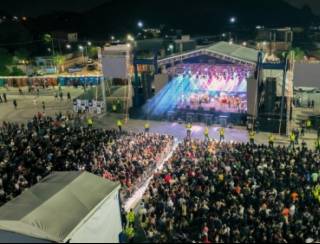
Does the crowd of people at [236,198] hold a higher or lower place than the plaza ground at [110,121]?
lower

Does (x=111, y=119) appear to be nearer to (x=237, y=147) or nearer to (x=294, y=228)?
(x=237, y=147)

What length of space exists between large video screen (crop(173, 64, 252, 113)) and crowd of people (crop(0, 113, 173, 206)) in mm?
9839

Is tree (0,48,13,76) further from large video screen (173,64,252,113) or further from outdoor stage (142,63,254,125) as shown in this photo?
large video screen (173,64,252,113)

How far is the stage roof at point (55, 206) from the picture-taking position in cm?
932

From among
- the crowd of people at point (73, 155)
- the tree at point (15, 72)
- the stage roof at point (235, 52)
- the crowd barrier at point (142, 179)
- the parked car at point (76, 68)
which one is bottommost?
the crowd barrier at point (142, 179)

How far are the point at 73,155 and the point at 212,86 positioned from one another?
57.0ft

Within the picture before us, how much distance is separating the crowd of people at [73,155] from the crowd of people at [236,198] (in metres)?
1.43

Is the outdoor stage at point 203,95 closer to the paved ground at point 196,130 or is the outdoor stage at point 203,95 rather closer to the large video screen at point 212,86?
the large video screen at point 212,86

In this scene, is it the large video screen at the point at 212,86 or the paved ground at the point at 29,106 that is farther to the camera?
the paved ground at the point at 29,106

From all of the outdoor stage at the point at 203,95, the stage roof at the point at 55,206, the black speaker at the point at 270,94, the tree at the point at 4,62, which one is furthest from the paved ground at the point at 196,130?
the tree at the point at 4,62

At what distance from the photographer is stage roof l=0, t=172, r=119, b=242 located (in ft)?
30.6

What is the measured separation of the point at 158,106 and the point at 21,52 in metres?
37.5

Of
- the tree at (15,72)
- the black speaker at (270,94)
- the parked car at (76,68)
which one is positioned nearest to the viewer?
the black speaker at (270,94)

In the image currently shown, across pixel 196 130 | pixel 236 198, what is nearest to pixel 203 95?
pixel 196 130
